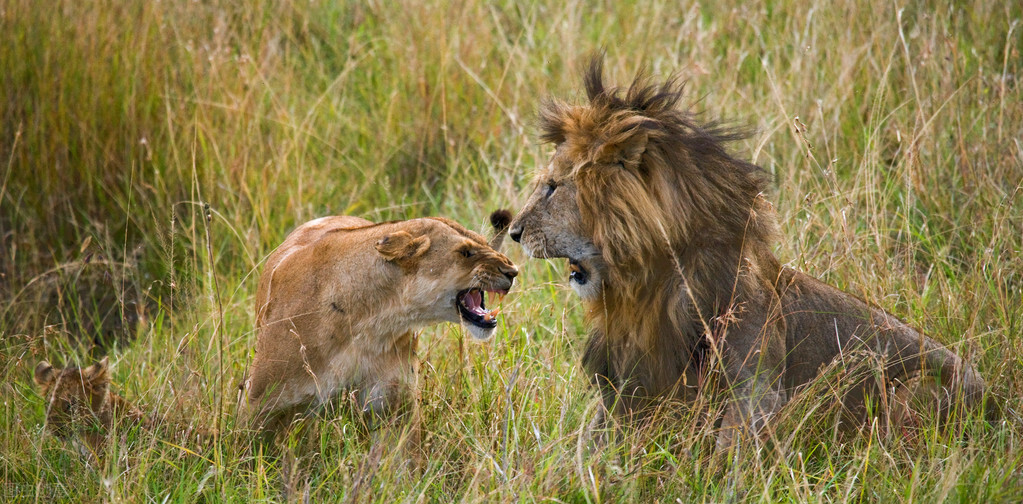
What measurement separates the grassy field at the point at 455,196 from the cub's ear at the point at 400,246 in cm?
57

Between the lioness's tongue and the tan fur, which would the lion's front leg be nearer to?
the lioness's tongue

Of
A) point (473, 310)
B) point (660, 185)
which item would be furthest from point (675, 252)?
point (473, 310)

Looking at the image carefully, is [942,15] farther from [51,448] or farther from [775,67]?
[51,448]

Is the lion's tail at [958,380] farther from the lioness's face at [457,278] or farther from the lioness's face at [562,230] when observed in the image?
the lioness's face at [457,278]

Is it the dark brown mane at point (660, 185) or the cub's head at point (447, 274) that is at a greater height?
the dark brown mane at point (660, 185)

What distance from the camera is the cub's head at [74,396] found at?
Answer: 3590 mm

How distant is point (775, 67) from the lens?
616 centimetres

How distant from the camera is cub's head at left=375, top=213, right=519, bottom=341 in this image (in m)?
3.45

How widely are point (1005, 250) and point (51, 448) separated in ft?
12.9

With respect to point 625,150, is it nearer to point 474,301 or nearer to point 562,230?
point 562,230

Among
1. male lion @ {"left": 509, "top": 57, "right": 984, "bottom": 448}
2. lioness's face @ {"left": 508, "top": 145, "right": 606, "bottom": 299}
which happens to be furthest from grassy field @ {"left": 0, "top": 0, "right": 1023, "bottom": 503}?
lioness's face @ {"left": 508, "top": 145, "right": 606, "bottom": 299}

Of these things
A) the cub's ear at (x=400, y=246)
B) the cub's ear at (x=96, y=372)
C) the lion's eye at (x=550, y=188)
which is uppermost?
the lion's eye at (x=550, y=188)

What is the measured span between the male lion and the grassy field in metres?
0.19

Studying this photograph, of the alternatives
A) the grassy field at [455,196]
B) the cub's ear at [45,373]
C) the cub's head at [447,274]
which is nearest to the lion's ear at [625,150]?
the cub's head at [447,274]
